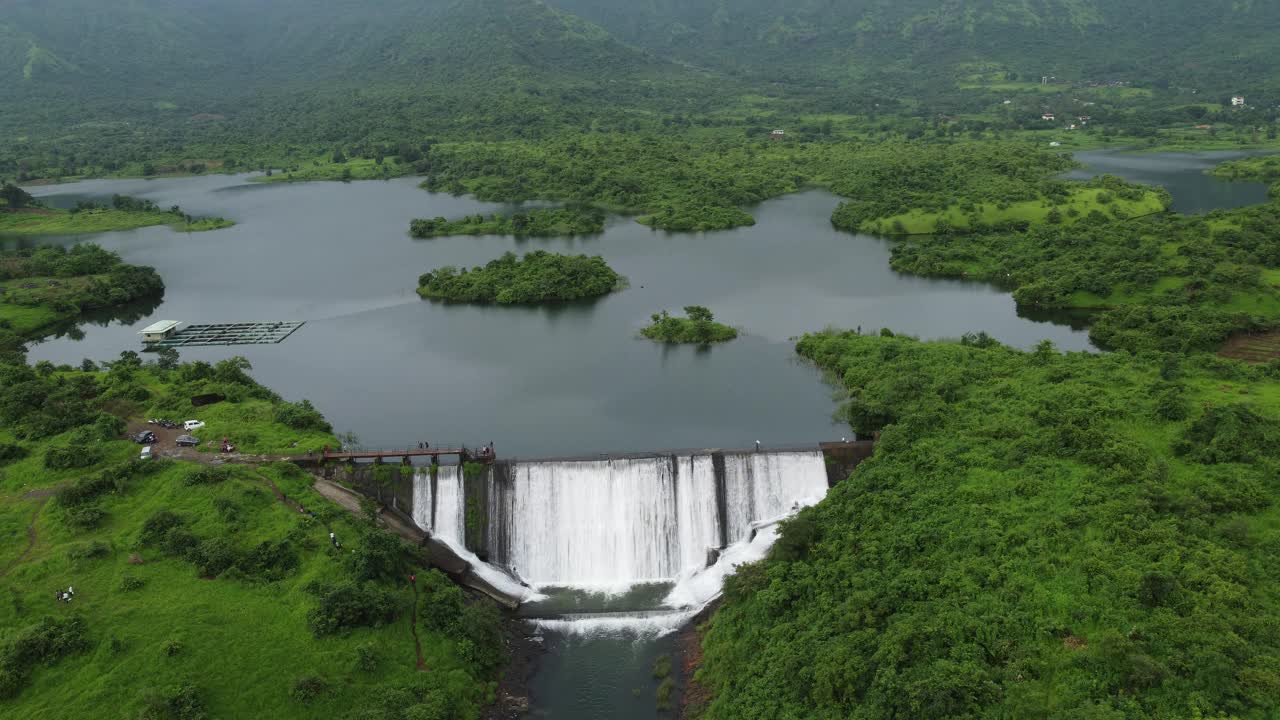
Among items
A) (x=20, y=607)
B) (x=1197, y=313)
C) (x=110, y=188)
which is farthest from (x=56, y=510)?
(x=110, y=188)

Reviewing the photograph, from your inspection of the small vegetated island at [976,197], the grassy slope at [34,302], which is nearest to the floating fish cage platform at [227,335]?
the grassy slope at [34,302]

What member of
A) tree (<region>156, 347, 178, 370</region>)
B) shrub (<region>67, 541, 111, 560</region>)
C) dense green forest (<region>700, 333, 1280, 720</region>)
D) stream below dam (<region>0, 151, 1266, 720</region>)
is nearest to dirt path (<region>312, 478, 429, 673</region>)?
stream below dam (<region>0, 151, 1266, 720</region>)

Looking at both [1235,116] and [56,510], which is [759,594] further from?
[1235,116]

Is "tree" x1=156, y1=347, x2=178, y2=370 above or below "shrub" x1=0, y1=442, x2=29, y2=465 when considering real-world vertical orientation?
above

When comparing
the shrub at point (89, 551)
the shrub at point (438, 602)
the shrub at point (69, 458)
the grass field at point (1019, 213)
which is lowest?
the shrub at point (438, 602)

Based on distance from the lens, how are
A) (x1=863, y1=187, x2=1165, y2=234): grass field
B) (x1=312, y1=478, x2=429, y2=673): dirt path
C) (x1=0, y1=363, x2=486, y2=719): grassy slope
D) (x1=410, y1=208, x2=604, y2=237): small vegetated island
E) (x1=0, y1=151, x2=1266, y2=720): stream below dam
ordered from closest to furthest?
(x1=0, y1=363, x2=486, y2=719): grassy slope, (x1=312, y1=478, x2=429, y2=673): dirt path, (x1=0, y1=151, x2=1266, y2=720): stream below dam, (x1=863, y1=187, x2=1165, y2=234): grass field, (x1=410, y1=208, x2=604, y2=237): small vegetated island

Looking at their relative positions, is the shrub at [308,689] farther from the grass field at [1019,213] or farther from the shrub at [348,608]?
the grass field at [1019,213]

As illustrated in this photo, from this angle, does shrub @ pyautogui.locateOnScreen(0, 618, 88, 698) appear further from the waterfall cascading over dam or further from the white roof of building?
the white roof of building
